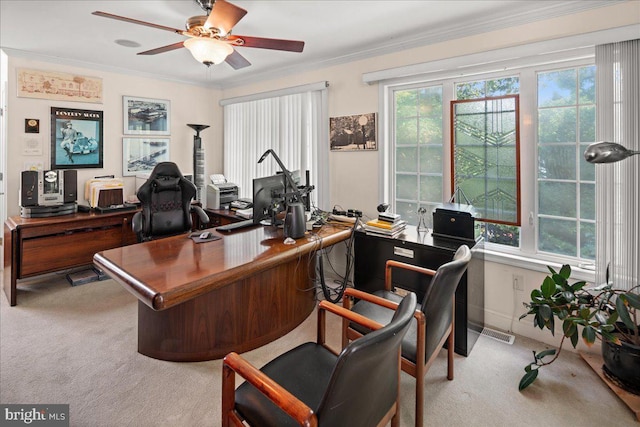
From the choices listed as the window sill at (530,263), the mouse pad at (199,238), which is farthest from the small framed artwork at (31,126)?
the window sill at (530,263)

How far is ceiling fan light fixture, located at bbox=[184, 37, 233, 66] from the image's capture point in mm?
2047

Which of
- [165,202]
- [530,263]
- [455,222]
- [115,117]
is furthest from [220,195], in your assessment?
[530,263]

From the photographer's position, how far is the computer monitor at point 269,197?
2508mm

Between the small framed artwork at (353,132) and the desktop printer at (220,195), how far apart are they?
145 centimetres

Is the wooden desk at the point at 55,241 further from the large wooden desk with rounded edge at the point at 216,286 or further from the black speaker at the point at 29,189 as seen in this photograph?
the large wooden desk with rounded edge at the point at 216,286

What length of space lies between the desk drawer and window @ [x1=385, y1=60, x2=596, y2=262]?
11.3ft

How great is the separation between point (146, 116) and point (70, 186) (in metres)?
1.31

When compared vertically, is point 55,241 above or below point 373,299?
above

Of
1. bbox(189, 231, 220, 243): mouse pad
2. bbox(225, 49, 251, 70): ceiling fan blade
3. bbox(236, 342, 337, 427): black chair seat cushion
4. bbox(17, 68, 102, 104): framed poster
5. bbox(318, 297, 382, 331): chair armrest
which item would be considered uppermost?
bbox(17, 68, 102, 104): framed poster

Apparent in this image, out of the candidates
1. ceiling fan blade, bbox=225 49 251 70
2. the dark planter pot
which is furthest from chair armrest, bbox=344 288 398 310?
ceiling fan blade, bbox=225 49 251 70

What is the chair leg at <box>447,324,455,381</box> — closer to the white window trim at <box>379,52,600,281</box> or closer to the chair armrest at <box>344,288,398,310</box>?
the chair armrest at <box>344,288,398,310</box>

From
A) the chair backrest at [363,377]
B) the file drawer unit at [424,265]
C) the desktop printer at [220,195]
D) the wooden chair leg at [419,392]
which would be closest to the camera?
the chair backrest at [363,377]

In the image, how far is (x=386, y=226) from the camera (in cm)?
266

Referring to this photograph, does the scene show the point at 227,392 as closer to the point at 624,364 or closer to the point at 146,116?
the point at 624,364
